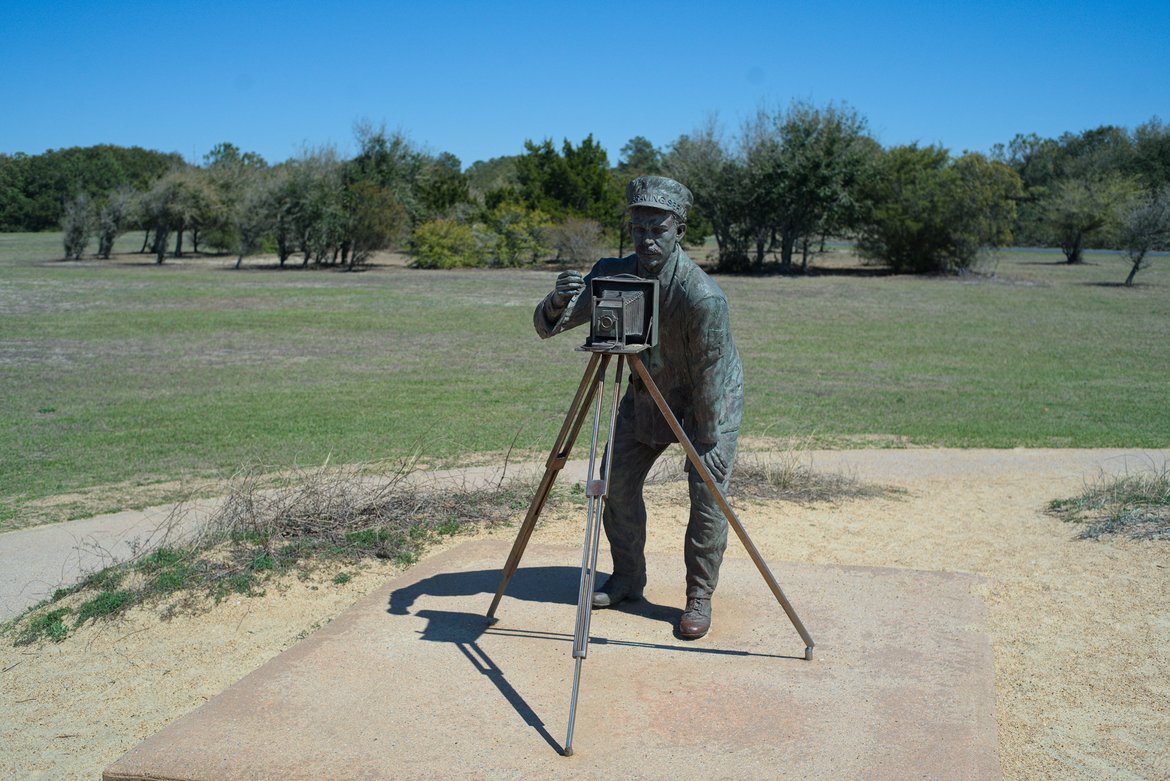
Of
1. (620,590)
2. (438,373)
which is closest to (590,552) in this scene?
(620,590)

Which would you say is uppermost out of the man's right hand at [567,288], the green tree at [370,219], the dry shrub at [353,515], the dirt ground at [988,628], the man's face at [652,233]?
the green tree at [370,219]

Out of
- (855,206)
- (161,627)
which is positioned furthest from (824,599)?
(855,206)

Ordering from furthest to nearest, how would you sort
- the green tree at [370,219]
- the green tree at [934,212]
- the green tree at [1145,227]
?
1. the green tree at [370,219]
2. the green tree at [934,212]
3. the green tree at [1145,227]

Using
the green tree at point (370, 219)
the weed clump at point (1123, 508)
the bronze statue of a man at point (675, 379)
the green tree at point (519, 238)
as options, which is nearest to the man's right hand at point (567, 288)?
the bronze statue of a man at point (675, 379)

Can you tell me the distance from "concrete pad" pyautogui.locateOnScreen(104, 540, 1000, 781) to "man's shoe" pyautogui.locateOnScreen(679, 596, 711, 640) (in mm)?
64

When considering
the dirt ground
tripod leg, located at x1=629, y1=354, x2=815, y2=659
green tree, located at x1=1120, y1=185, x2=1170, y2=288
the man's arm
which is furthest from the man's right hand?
green tree, located at x1=1120, y1=185, x2=1170, y2=288

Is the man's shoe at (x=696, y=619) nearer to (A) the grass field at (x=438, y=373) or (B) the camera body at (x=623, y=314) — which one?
(B) the camera body at (x=623, y=314)

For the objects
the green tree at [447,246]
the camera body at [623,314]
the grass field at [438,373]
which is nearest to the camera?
the camera body at [623,314]

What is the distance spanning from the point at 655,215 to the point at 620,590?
6.60ft

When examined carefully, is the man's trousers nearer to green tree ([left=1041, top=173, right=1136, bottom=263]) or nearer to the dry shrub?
the dry shrub

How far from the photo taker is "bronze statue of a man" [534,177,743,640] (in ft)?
15.1

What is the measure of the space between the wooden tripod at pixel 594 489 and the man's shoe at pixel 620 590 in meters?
0.63

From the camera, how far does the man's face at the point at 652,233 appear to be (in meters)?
4.60

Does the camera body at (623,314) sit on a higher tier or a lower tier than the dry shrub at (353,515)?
higher
